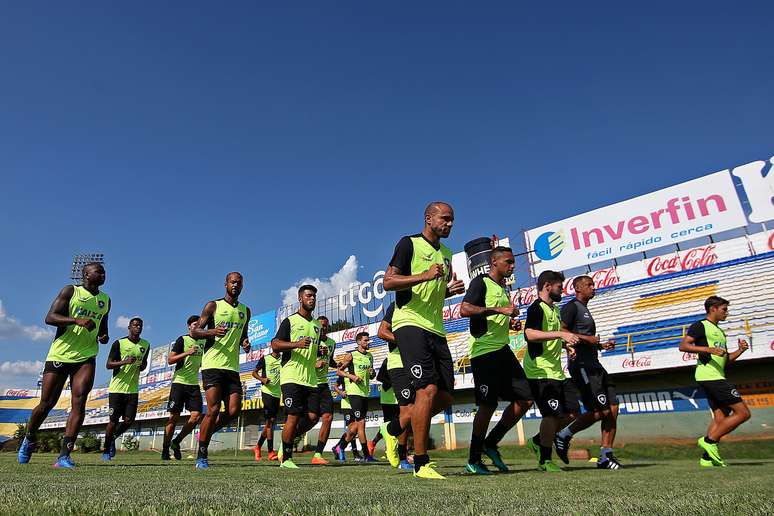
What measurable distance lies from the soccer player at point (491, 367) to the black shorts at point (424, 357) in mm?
921

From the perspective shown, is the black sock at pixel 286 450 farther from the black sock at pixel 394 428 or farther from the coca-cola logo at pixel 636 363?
the coca-cola logo at pixel 636 363

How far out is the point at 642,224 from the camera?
2659 centimetres

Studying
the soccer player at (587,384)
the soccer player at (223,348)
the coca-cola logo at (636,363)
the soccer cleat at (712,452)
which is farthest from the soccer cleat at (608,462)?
the coca-cola logo at (636,363)

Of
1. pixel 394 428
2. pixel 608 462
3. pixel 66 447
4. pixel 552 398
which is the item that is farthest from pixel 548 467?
pixel 66 447

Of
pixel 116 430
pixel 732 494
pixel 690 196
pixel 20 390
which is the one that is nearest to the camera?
pixel 732 494

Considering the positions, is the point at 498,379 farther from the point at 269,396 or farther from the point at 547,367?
the point at 269,396

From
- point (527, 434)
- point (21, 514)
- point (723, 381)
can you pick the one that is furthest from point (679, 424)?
point (21, 514)

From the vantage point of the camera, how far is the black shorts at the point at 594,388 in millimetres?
6648

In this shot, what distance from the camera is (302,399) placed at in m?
7.37

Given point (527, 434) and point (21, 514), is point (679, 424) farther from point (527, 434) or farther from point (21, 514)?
point (21, 514)

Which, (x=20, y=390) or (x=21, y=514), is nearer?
(x=21, y=514)

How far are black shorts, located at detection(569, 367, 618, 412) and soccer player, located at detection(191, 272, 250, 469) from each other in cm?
482

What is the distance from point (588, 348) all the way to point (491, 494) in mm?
4758

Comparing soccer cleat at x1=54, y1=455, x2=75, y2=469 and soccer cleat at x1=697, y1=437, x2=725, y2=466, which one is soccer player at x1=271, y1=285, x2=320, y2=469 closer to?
soccer cleat at x1=54, y1=455, x2=75, y2=469
